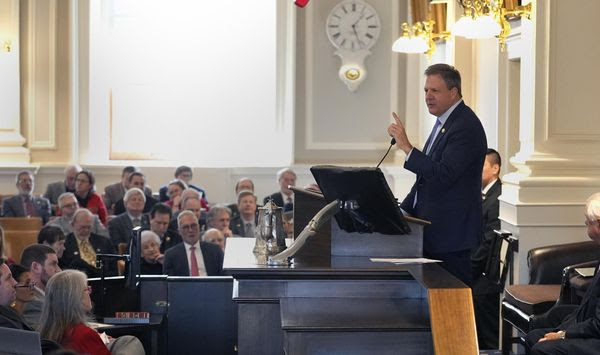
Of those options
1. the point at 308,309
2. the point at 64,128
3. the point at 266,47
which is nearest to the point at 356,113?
the point at 266,47

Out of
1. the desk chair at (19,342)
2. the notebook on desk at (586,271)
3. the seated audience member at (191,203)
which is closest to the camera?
the desk chair at (19,342)

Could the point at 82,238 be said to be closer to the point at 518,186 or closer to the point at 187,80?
the point at 518,186

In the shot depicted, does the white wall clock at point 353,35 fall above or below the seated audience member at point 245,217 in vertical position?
above

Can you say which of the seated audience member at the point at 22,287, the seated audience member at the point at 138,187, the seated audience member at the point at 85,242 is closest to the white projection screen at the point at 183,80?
the seated audience member at the point at 138,187

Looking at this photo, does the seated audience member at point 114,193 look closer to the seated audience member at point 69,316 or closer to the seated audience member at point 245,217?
the seated audience member at point 245,217

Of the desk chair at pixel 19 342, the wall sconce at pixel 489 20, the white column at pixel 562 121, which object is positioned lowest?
the desk chair at pixel 19 342

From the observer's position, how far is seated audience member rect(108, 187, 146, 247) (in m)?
9.20

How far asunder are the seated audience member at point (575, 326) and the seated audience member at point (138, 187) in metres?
5.92

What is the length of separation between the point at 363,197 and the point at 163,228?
15.4ft

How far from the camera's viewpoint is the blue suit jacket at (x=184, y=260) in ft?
24.9

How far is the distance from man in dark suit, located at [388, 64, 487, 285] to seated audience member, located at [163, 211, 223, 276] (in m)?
3.19

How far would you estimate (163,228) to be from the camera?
8641 mm

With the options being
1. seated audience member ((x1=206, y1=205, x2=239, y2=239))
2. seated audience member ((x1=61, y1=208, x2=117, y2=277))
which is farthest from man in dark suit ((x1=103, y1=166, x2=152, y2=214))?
seated audience member ((x1=61, y1=208, x2=117, y2=277))

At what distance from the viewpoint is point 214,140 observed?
Result: 13250 millimetres
